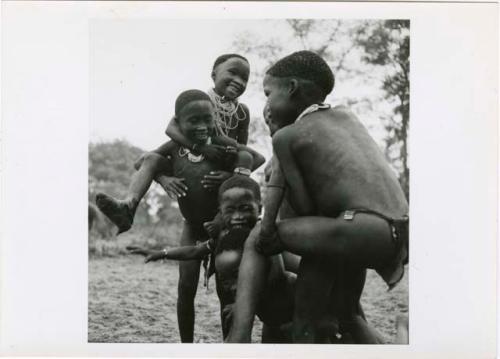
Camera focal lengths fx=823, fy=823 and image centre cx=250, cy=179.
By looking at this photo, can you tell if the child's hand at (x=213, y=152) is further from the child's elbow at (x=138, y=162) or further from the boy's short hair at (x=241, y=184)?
the child's elbow at (x=138, y=162)

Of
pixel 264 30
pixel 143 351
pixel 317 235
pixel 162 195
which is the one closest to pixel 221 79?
pixel 264 30

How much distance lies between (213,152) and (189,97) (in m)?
0.34

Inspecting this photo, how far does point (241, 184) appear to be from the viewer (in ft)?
14.7

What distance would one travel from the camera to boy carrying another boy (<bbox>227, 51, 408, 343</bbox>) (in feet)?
13.2

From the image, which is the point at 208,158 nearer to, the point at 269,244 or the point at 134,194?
the point at 134,194

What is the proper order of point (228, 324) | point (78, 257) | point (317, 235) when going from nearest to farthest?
1. point (317, 235)
2. point (228, 324)
3. point (78, 257)

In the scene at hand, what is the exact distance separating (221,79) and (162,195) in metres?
0.77

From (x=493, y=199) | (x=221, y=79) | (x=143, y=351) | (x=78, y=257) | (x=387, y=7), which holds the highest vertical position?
(x=387, y=7)

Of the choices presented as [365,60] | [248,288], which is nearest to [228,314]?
[248,288]

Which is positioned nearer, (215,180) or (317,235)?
(317,235)

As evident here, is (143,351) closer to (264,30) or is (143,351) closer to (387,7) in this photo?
(264,30)

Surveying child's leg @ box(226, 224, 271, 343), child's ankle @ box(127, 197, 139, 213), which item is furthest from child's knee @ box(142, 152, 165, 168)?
child's leg @ box(226, 224, 271, 343)

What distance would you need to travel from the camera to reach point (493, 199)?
458 centimetres

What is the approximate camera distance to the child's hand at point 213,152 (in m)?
4.65
